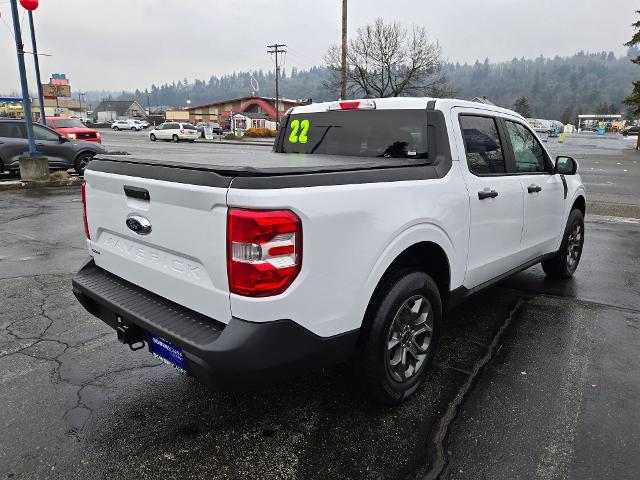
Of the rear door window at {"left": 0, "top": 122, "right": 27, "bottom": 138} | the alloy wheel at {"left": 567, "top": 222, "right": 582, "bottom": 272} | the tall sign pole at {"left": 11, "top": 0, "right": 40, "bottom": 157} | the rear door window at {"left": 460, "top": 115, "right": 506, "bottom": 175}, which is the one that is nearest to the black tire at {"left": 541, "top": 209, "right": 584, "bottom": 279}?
the alloy wheel at {"left": 567, "top": 222, "right": 582, "bottom": 272}

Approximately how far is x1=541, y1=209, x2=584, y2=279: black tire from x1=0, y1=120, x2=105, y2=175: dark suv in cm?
1156

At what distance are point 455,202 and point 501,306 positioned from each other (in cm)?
204

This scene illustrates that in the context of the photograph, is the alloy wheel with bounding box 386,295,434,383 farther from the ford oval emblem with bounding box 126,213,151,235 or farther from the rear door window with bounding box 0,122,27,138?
the rear door window with bounding box 0,122,27,138

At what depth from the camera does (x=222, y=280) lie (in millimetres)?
2188

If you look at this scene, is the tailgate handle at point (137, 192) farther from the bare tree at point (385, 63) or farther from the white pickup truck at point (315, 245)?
the bare tree at point (385, 63)

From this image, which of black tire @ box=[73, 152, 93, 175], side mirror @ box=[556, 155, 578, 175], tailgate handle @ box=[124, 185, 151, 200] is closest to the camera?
tailgate handle @ box=[124, 185, 151, 200]

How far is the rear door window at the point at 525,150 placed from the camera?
410 centimetres

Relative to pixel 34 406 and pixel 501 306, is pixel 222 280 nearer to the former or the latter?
pixel 34 406

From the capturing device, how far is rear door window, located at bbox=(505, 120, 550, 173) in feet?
13.4

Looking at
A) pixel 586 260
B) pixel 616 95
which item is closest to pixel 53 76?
pixel 586 260

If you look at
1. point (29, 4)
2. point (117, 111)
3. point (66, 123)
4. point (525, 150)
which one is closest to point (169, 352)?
point (525, 150)

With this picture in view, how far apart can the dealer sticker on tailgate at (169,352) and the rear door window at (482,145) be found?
2254 millimetres

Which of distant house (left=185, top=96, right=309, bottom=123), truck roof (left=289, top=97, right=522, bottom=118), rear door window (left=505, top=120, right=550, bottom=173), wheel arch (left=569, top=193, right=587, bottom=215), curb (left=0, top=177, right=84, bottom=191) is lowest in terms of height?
curb (left=0, top=177, right=84, bottom=191)

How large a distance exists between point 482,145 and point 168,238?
2.42m
